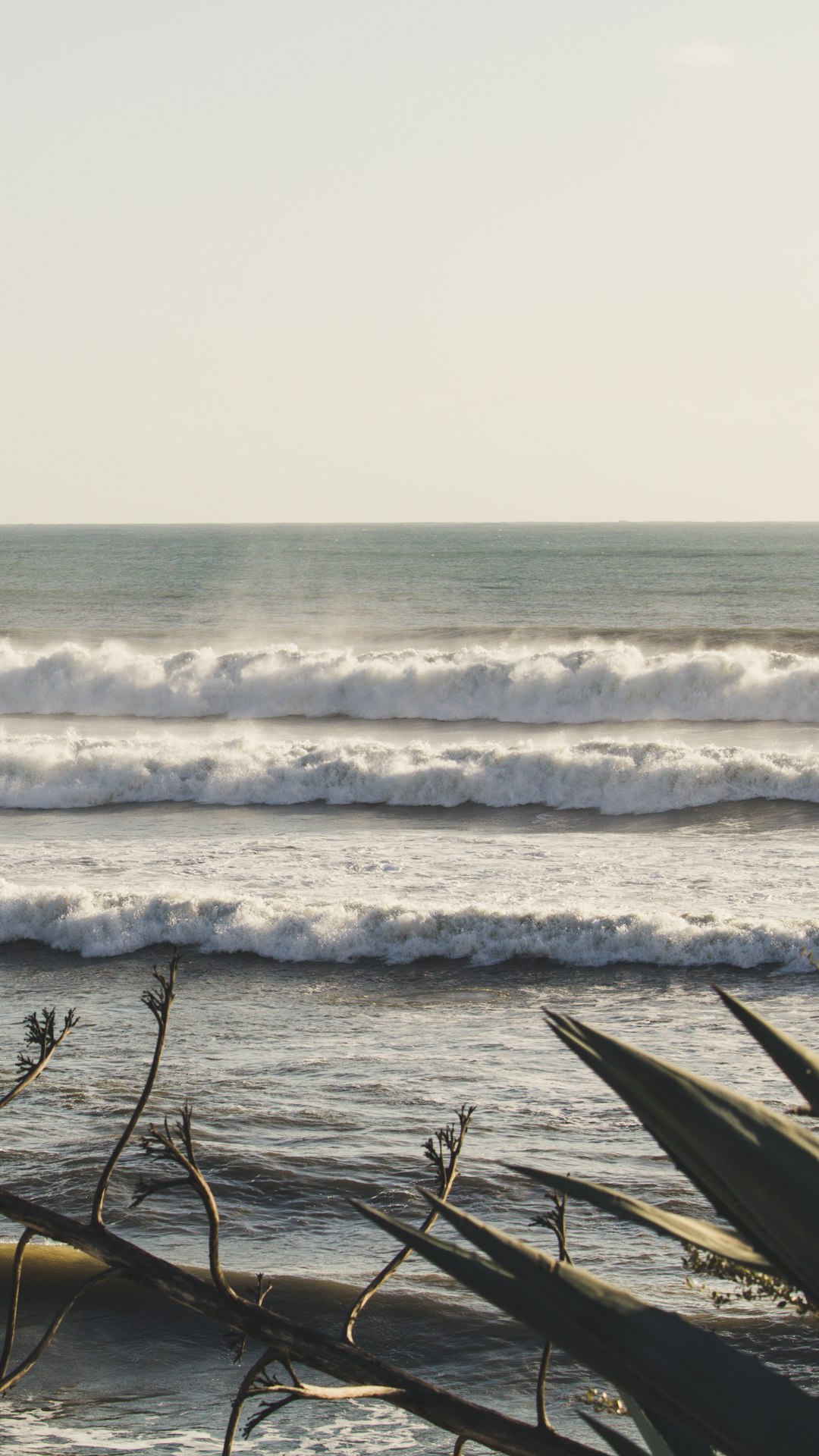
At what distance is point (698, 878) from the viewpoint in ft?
45.4

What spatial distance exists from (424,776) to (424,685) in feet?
33.1

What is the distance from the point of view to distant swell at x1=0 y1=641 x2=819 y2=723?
2794 centimetres

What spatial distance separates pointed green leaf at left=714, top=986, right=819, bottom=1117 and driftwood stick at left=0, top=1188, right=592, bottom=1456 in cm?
31

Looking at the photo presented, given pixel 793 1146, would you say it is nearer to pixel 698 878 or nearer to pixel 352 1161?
pixel 352 1161

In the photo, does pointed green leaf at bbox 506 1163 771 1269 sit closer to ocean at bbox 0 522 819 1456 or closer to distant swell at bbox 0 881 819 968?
ocean at bbox 0 522 819 1456

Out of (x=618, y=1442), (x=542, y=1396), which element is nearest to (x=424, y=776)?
(x=542, y=1396)

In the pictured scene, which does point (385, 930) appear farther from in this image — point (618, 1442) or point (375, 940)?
point (618, 1442)

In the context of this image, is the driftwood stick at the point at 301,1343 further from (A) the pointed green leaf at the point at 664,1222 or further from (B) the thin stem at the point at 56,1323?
(A) the pointed green leaf at the point at 664,1222

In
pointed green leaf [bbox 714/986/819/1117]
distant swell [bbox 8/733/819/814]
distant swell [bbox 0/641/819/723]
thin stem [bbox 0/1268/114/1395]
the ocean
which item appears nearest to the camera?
pointed green leaf [bbox 714/986/819/1117]

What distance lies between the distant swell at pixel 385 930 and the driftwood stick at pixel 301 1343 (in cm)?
1020

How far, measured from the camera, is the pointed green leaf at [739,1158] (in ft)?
2.73

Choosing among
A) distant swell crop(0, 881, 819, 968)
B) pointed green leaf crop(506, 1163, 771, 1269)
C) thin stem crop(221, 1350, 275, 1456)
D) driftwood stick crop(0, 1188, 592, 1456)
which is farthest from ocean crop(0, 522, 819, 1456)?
pointed green leaf crop(506, 1163, 771, 1269)

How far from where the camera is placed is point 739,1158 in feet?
2.73

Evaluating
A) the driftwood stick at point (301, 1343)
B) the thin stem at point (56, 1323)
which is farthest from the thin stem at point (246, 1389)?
the thin stem at point (56, 1323)
